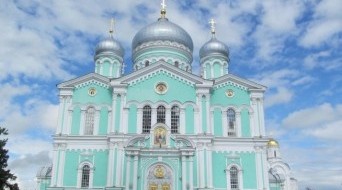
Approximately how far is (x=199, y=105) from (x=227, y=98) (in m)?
2.44

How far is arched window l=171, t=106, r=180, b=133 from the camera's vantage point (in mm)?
29453

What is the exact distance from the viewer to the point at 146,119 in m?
29.7

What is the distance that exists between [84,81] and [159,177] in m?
9.30

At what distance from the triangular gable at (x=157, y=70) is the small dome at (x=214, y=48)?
6477mm

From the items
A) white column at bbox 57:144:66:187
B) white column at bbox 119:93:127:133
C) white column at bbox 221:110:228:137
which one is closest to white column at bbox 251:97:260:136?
white column at bbox 221:110:228:137

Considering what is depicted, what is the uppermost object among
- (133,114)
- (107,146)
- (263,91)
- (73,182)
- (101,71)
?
(101,71)

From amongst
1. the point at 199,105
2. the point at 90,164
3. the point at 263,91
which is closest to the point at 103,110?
the point at 90,164

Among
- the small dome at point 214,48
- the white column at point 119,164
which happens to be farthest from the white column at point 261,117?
the white column at point 119,164

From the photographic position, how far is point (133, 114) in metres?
29.6

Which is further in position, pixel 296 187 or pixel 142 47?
pixel 296 187

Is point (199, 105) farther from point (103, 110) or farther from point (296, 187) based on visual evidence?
point (296, 187)

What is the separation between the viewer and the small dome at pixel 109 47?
35.8 m

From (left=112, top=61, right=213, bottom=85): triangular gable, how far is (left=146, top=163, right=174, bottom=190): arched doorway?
6.80 m

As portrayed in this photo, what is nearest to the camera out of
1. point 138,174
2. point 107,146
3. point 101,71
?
point 138,174
